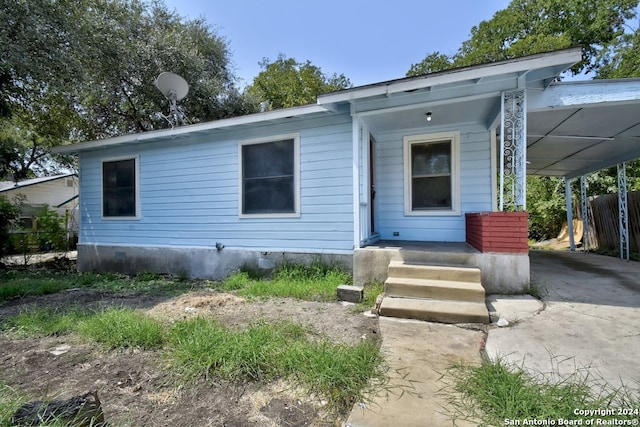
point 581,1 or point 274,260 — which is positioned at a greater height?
point 581,1

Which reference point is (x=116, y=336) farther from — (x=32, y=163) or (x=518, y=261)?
(x=32, y=163)

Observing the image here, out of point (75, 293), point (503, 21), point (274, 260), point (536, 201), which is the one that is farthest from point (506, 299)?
Result: point (503, 21)

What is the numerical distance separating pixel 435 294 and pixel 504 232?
121 cm

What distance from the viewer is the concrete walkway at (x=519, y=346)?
1760mm

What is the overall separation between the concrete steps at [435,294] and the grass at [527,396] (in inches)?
43.9

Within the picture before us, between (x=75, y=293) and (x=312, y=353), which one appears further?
(x=75, y=293)

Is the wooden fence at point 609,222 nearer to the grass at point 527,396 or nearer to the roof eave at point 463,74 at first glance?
the roof eave at point 463,74

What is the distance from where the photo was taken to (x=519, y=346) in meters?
2.45

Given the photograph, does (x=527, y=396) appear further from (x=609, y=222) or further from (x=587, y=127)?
(x=609, y=222)

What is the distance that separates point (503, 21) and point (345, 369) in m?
21.5

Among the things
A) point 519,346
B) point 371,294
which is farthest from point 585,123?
point 371,294

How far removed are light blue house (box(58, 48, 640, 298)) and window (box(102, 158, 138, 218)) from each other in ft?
0.11

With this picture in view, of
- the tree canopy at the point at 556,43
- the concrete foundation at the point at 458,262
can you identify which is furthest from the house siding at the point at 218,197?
the tree canopy at the point at 556,43

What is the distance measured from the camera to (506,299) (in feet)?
11.8
